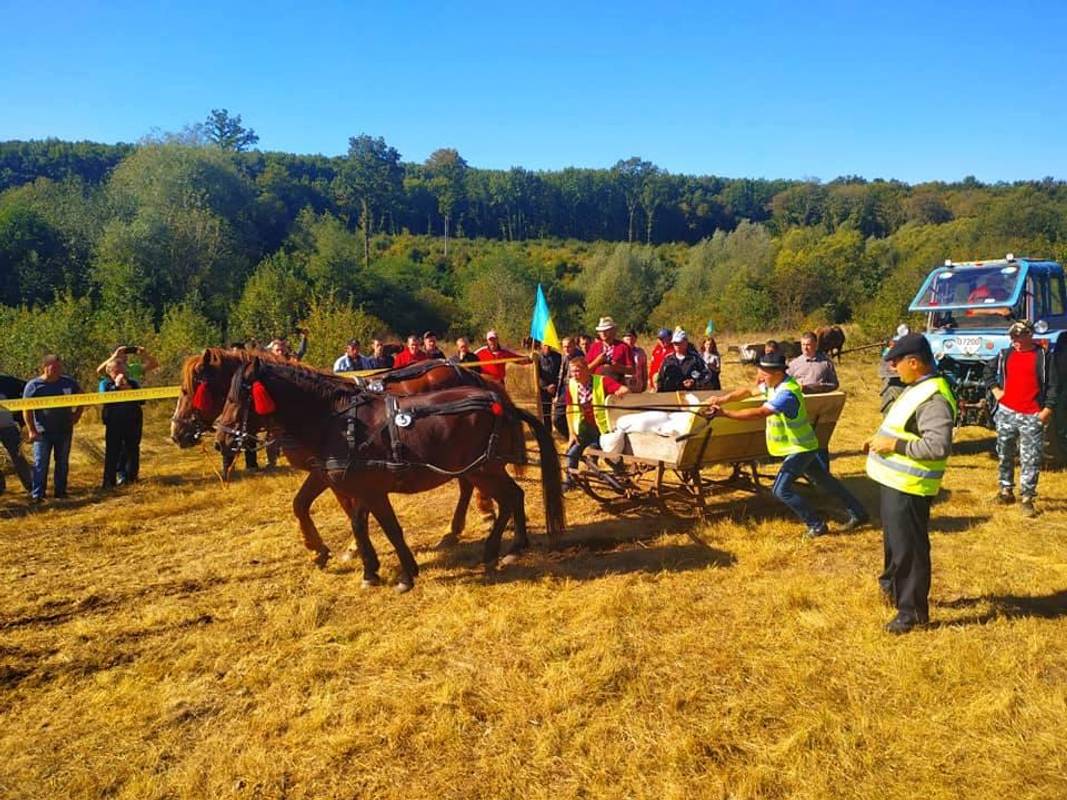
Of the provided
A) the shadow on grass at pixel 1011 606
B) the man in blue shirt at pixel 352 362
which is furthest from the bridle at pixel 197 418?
the shadow on grass at pixel 1011 606

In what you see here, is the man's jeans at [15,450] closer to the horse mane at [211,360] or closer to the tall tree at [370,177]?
the horse mane at [211,360]

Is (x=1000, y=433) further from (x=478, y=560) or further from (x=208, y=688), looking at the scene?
(x=208, y=688)

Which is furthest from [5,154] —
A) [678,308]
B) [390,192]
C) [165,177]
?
[678,308]

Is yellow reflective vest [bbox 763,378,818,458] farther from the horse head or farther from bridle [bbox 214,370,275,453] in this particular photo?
the horse head

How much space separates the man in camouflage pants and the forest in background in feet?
43.4

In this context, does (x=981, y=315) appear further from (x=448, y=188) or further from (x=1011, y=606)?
(x=448, y=188)

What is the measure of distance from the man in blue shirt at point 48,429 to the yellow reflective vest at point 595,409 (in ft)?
19.8

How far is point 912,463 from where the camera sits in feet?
13.7

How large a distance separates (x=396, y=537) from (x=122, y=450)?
5.62 meters

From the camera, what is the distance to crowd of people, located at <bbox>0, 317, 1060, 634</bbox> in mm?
4211

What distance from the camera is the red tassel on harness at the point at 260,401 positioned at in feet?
16.5

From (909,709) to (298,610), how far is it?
12.8 ft

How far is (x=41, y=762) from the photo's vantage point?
3.32 metres

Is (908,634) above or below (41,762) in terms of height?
above
